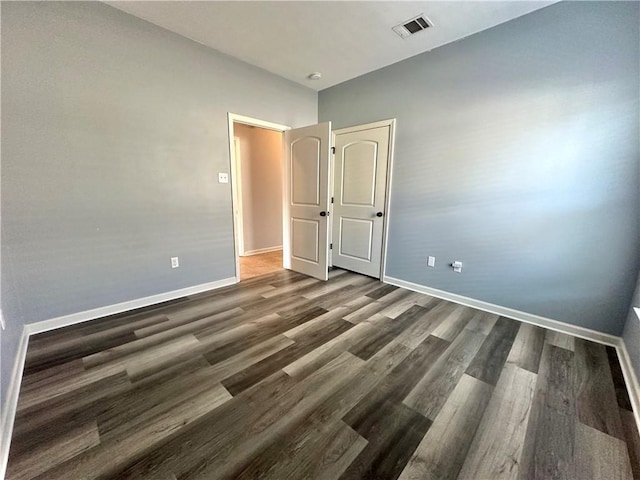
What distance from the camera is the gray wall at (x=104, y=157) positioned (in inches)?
73.2

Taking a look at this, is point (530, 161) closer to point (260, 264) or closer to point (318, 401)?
point (318, 401)

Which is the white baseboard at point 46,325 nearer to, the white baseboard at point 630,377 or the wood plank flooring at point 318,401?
the wood plank flooring at point 318,401

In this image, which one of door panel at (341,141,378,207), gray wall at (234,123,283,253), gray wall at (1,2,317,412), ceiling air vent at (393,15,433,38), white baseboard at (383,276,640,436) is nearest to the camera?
white baseboard at (383,276,640,436)

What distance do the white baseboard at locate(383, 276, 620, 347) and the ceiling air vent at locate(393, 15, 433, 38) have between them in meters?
2.62

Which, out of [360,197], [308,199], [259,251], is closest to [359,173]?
[360,197]

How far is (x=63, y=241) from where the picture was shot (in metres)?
2.10

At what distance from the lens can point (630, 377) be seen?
5.36 ft

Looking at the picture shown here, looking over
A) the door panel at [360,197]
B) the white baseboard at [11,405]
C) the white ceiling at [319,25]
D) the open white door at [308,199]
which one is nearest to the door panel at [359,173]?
the door panel at [360,197]

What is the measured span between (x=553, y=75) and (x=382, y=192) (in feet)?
5.81

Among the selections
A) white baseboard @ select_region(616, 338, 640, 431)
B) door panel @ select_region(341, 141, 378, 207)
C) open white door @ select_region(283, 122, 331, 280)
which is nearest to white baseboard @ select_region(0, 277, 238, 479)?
open white door @ select_region(283, 122, 331, 280)

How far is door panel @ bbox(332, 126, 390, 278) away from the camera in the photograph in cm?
323

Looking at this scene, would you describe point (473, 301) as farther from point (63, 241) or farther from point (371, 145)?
point (63, 241)

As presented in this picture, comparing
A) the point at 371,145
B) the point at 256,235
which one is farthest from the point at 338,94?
the point at 256,235

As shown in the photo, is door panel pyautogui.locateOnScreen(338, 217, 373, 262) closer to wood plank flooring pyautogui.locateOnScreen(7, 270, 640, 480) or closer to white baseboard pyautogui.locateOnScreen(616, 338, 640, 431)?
wood plank flooring pyautogui.locateOnScreen(7, 270, 640, 480)
